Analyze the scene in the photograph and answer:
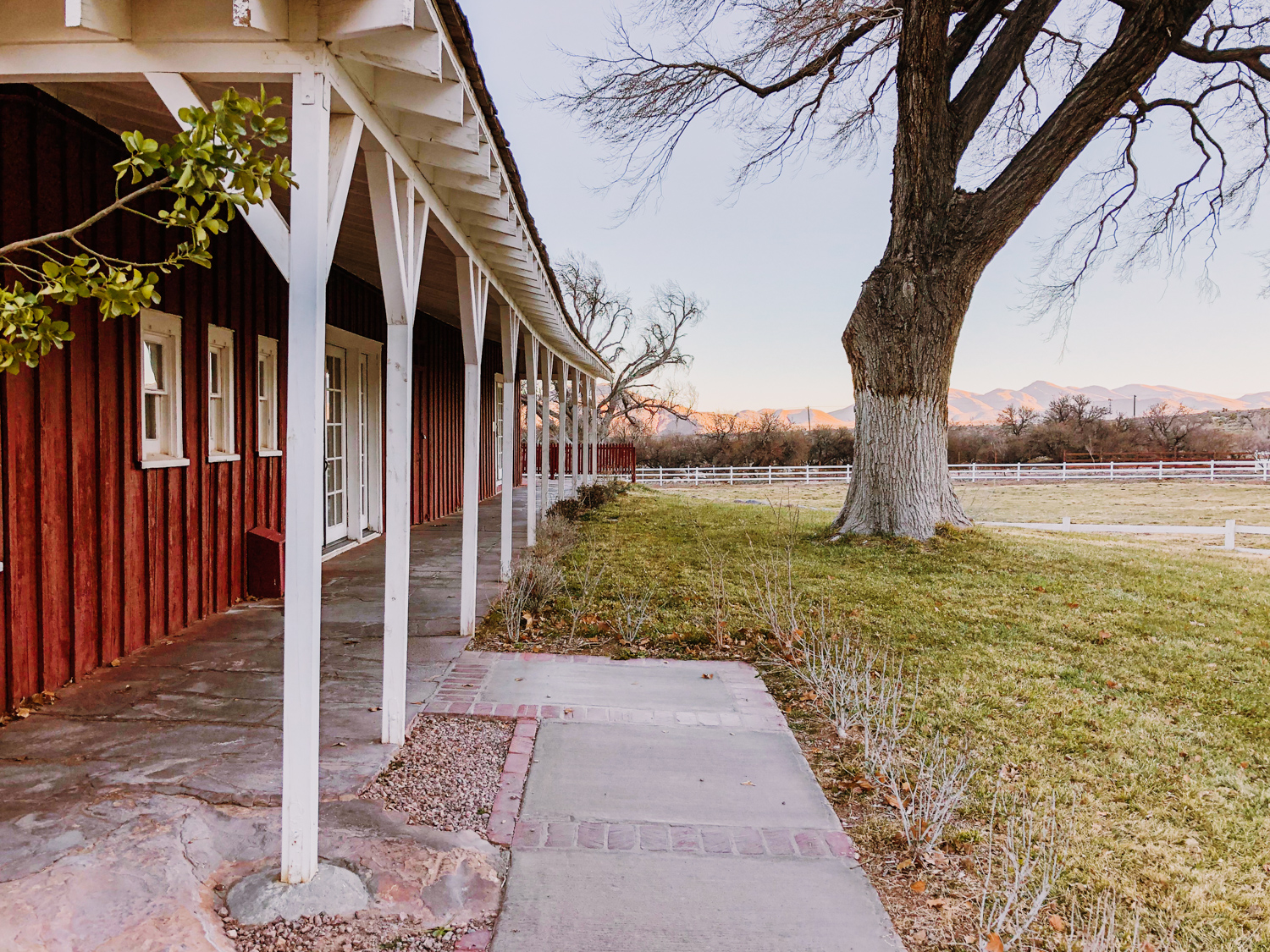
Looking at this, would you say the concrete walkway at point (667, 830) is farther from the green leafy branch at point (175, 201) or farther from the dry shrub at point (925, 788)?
the green leafy branch at point (175, 201)

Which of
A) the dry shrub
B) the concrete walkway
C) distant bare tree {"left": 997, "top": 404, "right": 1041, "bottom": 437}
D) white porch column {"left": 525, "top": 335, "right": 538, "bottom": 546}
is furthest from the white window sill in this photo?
distant bare tree {"left": 997, "top": 404, "right": 1041, "bottom": 437}

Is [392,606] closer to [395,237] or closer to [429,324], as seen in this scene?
[395,237]

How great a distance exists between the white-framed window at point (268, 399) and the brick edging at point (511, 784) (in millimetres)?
3625

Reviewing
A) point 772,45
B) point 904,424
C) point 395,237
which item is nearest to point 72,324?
point 395,237

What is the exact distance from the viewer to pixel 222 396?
5.28m

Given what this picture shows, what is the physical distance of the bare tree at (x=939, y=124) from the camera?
8.83 meters

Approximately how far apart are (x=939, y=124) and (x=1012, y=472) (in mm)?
23512

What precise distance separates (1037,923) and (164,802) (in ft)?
8.99

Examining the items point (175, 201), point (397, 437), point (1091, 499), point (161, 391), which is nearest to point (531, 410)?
point (161, 391)

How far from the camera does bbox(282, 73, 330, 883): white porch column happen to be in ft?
7.11

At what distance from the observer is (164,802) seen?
2.52 m

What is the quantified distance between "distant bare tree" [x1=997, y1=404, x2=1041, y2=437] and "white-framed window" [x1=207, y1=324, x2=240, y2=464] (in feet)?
116

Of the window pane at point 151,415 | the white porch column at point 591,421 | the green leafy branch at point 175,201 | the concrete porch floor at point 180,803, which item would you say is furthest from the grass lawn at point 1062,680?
the white porch column at point 591,421

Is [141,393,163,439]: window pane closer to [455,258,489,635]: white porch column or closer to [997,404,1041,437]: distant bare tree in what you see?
[455,258,489,635]: white porch column
